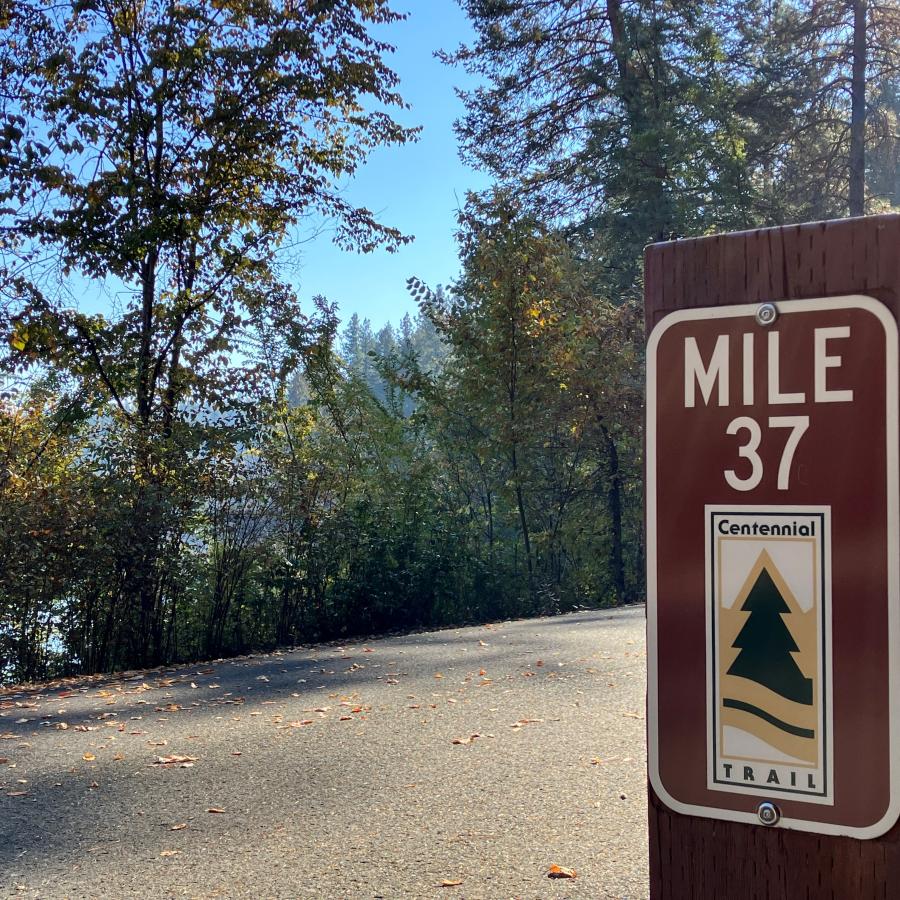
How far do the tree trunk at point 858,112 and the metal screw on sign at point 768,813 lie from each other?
2503 cm

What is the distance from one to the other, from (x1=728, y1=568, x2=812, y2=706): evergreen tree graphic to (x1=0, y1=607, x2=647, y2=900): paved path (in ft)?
7.43

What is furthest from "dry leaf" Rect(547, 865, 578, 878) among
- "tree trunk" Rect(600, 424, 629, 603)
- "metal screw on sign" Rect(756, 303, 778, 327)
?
"tree trunk" Rect(600, 424, 629, 603)

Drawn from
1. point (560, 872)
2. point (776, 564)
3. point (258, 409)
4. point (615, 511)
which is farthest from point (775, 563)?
point (615, 511)

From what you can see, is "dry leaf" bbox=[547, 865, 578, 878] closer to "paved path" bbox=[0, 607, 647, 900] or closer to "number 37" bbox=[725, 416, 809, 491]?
"paved path" bbox=[0, 607, 647, 900]

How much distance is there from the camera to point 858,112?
24.5 metres

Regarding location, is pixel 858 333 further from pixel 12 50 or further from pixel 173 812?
pixel 12 50

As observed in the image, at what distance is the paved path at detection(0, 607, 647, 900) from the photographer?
371 cm

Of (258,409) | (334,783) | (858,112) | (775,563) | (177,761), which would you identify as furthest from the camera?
(858,112)

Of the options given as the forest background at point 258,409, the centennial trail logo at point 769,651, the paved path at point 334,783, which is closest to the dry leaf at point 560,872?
the paved path at point 334,783

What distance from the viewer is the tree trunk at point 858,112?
2427cm

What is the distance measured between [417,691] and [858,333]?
604 cm

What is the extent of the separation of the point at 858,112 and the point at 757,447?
26252 mm

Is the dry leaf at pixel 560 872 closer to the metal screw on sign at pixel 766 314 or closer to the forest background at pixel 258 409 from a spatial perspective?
the metal screw on sign at pixel 766 314

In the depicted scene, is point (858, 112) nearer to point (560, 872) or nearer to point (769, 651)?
point (560, 872)
